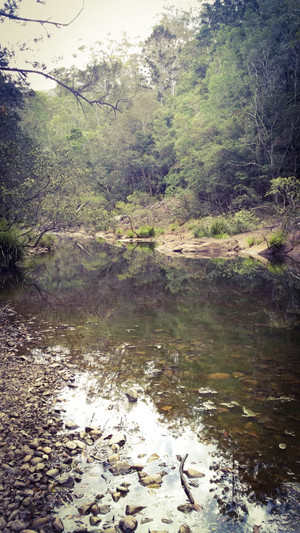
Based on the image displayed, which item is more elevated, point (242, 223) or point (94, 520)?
point (94, 520)

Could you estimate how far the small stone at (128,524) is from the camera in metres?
2.48

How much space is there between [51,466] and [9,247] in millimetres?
16688

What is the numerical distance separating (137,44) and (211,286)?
64546 millimetres

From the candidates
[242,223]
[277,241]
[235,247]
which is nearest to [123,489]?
[277,241]

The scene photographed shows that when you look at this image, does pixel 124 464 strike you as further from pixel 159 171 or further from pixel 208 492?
pixel 159 171

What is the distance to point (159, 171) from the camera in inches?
1945

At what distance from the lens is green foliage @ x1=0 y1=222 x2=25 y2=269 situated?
17.8 m

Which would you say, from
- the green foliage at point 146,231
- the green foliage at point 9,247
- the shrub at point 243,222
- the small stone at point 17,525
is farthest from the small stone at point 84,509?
the green foliage at point 146,231

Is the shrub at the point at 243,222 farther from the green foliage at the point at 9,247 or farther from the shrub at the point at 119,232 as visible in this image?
the shrub at the point at 119,232

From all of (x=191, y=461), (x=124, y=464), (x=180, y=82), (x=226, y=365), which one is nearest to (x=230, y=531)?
(x=191, y=461)

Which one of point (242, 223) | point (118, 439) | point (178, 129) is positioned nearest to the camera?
point (118, 439)

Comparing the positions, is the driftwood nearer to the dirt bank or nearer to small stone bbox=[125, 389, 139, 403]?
small stone bbox=[125, 389, 139, 403]

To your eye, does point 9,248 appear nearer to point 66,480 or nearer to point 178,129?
point 66,480

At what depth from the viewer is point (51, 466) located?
3.11 meters
